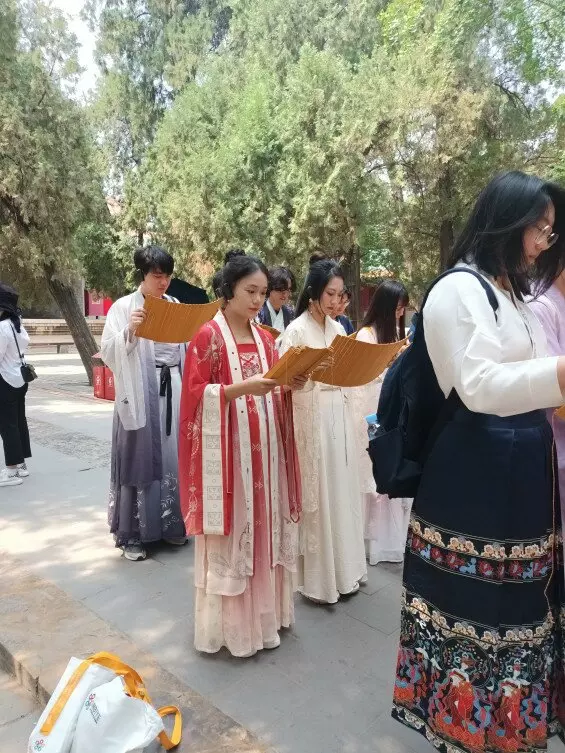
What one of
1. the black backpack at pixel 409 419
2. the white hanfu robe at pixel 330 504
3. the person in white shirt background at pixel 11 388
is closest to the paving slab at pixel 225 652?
the white hanfu robe at pixel 330 504

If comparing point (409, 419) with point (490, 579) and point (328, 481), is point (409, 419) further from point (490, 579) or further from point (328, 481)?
point (328, 481)

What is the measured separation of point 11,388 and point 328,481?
3.56 metres

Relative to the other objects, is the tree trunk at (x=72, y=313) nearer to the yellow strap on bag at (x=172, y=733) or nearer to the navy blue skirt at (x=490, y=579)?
the yellow strap on bag at (x=172, y=733)

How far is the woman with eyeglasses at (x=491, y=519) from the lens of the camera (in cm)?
144

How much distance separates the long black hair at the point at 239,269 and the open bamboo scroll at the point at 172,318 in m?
0.17

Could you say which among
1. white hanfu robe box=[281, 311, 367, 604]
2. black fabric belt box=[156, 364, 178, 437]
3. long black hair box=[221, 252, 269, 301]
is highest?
long black hair box=[221, 252, 269, 301]

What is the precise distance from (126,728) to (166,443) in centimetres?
199

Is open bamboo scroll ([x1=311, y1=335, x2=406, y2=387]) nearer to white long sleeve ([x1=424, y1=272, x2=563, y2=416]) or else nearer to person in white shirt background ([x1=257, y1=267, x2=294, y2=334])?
white long sleeve ([x1=424, y1=272, x2=563, y2=416])

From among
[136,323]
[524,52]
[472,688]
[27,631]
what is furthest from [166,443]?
[524,52]

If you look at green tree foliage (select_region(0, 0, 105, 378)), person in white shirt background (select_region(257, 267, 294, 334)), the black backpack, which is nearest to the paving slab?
the black backpack

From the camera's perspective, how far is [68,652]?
2447mm

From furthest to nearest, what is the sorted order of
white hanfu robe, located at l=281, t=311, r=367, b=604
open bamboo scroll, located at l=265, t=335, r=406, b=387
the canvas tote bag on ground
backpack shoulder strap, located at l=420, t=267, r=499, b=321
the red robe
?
white hanfu robe, located at l=281, t=311, r=367, b=604 → the red robe → open bamboo scroll, located at l=265, t=335, r=406, b=387 → the canvas tote bag on ground → backpack shoulder strap, located at l=420, t=267, r=499, b=321

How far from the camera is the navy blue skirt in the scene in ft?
4.87

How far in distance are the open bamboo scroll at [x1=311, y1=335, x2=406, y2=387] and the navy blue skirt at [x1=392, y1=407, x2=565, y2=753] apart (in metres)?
0.62
